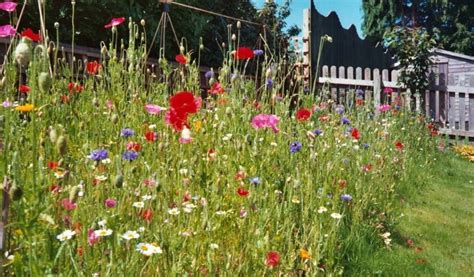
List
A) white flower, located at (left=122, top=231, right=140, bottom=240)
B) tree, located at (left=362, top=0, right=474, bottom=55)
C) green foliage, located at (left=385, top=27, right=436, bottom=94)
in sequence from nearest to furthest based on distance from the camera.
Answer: white flower, located at (left=122, top=231, right=140, bottom=240), green foliage, located at (left=385, top=27, right=436, bottom=94), tree, located at (left=362, top=0, right=474, bottom=55)

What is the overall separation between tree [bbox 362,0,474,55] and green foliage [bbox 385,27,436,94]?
15.0 m

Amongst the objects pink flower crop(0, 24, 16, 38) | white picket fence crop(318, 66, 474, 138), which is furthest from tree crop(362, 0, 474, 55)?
pink flower crop(0, 24, 16, 38)

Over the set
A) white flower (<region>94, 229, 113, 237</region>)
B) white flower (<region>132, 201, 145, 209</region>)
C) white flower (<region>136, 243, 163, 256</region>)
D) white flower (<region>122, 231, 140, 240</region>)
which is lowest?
white flower (<region>136, 243, 163, 256</region>)

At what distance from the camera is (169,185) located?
5.95 ft

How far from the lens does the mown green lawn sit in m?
2.60

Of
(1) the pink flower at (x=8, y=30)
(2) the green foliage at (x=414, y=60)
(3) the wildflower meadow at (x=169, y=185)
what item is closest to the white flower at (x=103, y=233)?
(3) the wildflower meadow at (x=169, y=185)

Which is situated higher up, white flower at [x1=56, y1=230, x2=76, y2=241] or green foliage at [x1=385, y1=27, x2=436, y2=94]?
green foliage at [x1=385, y1=27, x2=436, y2=94]

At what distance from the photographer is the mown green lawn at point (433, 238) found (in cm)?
260

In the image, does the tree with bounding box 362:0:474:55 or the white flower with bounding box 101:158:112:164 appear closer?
the white flower with bounding box 101:158:112:164

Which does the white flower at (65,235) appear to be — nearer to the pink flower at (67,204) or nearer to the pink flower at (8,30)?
the pink flower at (67,204)

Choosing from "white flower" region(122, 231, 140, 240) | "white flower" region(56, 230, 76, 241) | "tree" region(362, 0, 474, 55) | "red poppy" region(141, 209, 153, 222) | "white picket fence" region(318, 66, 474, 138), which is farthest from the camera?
"tree" region(362, 0, 474, 55)

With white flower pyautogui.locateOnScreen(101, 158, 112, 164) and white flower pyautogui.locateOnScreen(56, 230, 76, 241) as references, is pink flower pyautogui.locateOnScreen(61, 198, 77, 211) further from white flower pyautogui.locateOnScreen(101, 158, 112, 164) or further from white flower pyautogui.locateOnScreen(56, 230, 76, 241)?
white flower pyautogui.locateOnScreen(101, 158, 112, 164)

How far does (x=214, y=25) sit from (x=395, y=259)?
6.04 metres

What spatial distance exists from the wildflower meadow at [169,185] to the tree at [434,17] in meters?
21.8
